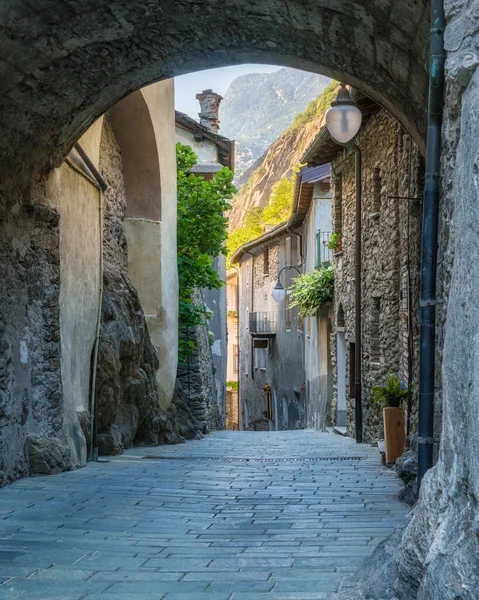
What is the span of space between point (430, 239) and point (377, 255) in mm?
9701

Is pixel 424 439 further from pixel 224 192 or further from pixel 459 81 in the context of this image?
pixel 224 192

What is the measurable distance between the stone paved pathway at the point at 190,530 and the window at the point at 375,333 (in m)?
5.60

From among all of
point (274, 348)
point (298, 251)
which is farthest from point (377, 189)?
point (274, 348)

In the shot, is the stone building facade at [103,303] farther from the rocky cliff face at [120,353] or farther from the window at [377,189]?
the window at [377,189]

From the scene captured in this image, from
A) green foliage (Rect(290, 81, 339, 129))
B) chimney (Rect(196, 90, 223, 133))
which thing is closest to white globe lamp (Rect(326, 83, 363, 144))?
chimney (Rect(196, 90, 223, 133))

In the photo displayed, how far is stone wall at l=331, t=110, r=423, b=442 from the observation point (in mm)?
11234

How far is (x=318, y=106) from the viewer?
6025 centimetres

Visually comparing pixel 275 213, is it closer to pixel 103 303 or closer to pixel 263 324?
pixel 263 324

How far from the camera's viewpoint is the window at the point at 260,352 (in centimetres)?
3441

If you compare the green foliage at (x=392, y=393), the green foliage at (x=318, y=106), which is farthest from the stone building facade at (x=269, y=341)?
the green foliage at (x=318, y=106)

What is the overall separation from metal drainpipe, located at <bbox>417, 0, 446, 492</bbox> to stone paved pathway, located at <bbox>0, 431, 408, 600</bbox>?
78cm

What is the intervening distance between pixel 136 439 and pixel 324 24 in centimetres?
757

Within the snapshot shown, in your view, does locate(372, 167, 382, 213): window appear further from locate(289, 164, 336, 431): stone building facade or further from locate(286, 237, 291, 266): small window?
locate(286, 237, 291, 266): small window

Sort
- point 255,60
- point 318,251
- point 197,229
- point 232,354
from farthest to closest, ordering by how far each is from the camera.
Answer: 1. point 232,354
2. point 318,251
3. point 197,229
4. point 255,60
